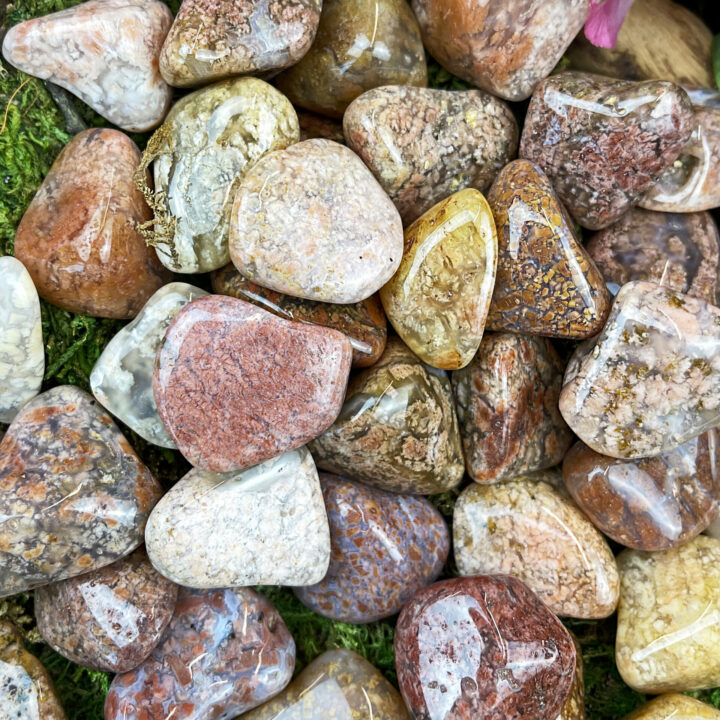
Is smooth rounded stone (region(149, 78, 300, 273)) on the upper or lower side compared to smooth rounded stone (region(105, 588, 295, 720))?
upper

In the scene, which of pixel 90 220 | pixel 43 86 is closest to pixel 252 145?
pixel 90 220

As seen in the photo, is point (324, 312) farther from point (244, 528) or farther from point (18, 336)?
point (18, 336)

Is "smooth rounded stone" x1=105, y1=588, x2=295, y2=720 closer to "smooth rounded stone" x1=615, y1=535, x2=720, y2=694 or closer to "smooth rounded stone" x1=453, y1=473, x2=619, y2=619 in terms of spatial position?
"smooth rounded stone" x1=453, y1=473, x2=619, y2=619

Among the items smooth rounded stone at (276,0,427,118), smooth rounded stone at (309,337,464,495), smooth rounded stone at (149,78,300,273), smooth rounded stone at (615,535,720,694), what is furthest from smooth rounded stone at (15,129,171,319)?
smooth rounded stone at (615,535,720,694)

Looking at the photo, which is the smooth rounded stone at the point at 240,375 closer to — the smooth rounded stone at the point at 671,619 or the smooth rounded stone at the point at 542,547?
the smooth rounded stone at the point at 542,547

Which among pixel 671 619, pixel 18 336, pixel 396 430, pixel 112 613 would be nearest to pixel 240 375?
pixel 396 430

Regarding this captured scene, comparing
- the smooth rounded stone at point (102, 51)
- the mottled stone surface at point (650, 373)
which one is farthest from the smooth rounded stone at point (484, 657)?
the smooth rounded stone at point (102, 51)
